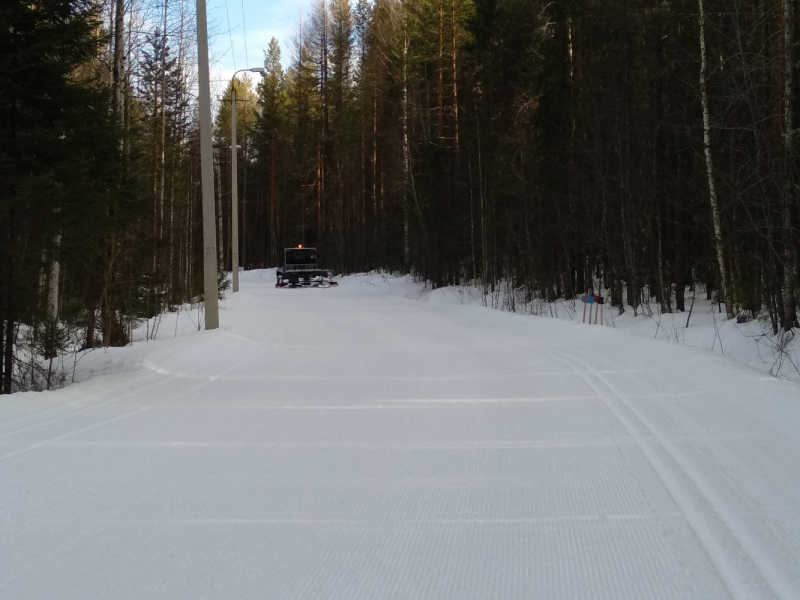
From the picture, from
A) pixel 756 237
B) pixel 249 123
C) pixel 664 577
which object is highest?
pixel 249 123

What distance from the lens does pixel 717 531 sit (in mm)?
4277

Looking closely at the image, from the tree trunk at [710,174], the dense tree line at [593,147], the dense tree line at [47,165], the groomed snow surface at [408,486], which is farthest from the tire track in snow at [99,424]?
the tree trunk at [710,174]

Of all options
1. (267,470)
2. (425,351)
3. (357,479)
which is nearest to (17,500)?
(267,470)

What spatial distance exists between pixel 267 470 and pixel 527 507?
210 cm

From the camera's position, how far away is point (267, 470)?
5723 millimetres

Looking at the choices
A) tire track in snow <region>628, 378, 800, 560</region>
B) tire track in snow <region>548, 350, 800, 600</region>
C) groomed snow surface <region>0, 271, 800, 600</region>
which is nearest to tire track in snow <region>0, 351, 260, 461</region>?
groomed snow surface <region>0, 271, 800, 600</region>

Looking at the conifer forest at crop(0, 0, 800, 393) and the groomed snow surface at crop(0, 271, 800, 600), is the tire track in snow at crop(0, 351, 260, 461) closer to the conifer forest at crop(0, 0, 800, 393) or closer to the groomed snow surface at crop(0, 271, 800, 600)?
the groomed snow surface at crop(0, 271, 800, 600)

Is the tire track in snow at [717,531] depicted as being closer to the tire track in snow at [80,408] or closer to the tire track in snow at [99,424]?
the tire track in snow at [99,424]

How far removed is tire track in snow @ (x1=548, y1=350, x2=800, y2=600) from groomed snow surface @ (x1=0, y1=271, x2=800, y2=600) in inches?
0.7

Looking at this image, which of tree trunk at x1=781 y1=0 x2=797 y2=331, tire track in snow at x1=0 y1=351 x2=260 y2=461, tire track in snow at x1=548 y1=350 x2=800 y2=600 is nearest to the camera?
tire track in snow at x1=548 y1=350 x2=800 y2=600

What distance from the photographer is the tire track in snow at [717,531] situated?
355cm

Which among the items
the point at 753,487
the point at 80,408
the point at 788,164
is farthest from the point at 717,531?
the point at 788,164

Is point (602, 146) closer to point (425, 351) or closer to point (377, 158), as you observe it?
point (425, 351)

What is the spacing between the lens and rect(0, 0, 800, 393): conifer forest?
9586mm
